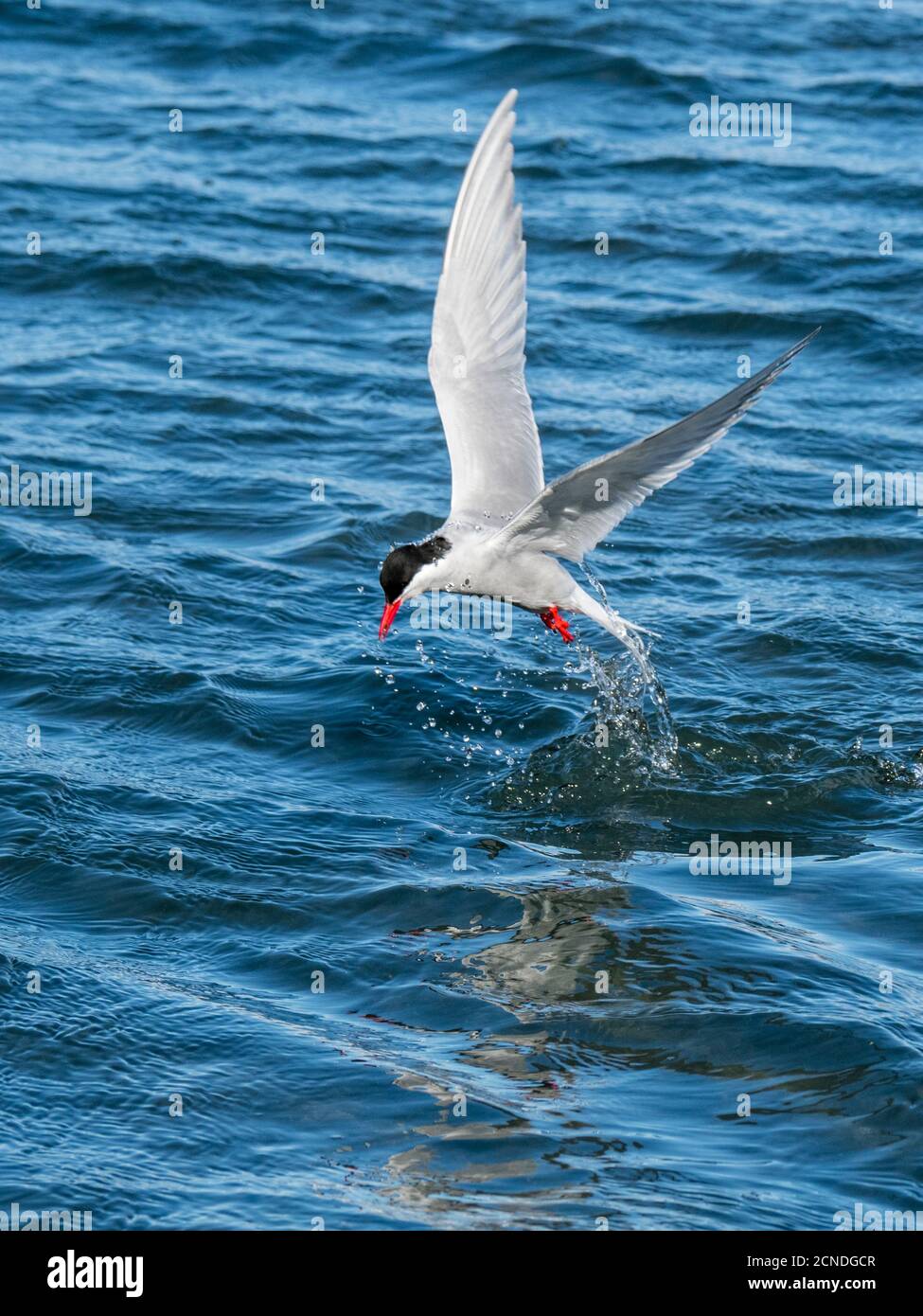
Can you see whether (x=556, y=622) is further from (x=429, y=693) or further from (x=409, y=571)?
(x=409, y=571)

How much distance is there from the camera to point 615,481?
6793mm

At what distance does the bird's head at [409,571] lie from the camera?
23.9 ft

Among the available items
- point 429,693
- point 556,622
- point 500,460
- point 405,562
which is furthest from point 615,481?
point 429,693

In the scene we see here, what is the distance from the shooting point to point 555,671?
29.6 feet

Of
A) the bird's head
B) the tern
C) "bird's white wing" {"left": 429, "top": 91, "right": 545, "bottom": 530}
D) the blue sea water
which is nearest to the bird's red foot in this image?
the tern

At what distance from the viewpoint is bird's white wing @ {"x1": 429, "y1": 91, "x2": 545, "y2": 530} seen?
7.88 metres

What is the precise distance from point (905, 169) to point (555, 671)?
29.4 feet

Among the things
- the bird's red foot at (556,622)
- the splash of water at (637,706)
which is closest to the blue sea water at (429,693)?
the splash of water at (637,706)

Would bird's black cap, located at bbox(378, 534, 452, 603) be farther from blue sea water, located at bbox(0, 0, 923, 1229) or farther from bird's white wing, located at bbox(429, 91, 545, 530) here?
blue sea water, located at bbox(0, 0, 923, 1229)

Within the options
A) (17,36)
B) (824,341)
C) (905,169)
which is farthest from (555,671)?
(17,36)

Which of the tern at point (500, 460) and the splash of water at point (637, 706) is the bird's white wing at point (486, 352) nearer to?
the tern at point (500, 460)

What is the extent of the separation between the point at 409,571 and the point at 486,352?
1549 mm

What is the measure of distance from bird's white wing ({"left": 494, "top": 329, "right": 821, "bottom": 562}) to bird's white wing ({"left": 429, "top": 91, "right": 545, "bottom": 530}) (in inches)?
20.0

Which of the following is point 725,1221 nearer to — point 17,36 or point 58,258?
point 58,258
